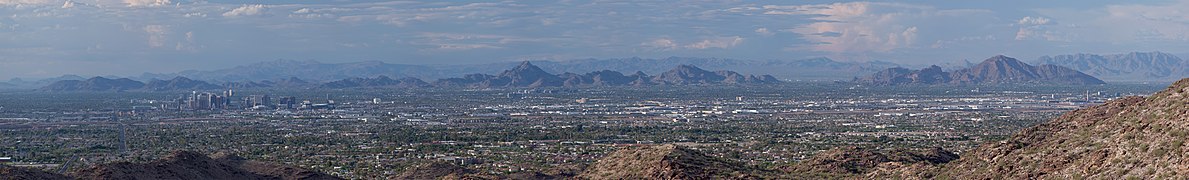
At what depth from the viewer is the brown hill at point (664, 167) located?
5662 centimetres

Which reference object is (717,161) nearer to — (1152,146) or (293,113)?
(1152,146)

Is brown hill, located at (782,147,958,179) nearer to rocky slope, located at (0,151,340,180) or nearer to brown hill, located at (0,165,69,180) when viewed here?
rocky slope, located at (0,151,340,180)

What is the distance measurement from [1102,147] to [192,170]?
112 ft

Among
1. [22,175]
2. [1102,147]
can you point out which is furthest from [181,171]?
[1102,147]

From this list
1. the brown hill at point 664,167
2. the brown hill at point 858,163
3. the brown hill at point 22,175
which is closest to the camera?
the brown hill at point 22,175

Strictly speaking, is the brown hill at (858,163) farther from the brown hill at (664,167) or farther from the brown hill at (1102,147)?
the brown hill at (1102,147)

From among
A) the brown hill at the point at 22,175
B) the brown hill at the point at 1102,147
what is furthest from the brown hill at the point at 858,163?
the brown hill at the point at 22,175

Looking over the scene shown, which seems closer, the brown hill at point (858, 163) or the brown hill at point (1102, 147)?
the brown hill at point (1102, 147)

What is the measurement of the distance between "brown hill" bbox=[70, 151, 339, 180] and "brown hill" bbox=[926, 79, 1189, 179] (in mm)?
27840

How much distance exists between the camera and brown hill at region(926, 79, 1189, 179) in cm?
4209

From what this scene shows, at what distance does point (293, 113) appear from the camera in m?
187

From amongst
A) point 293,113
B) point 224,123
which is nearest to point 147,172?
point 224,123

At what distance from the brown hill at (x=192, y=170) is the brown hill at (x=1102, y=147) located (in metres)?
27.8

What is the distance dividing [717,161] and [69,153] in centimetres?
5675
